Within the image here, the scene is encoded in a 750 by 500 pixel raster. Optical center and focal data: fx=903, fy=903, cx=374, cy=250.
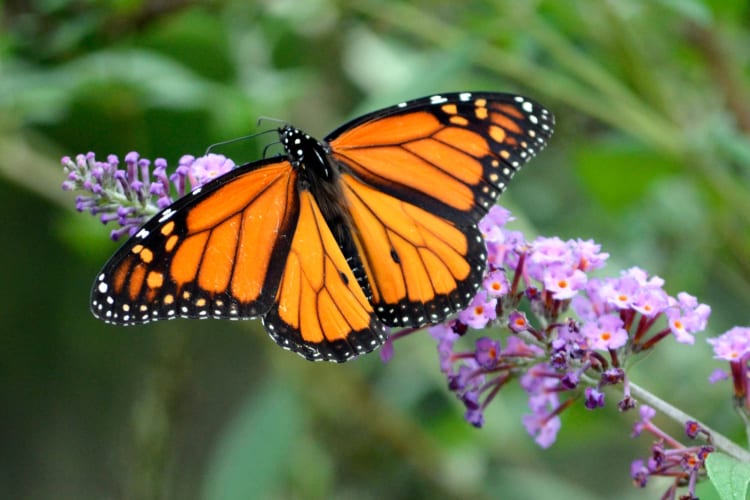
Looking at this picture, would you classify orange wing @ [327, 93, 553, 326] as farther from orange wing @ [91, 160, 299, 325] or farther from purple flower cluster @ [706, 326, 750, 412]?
purple flower cluster @ [706, 326, 750, 412]

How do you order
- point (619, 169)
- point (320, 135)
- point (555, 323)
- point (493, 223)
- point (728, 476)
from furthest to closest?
1. point (320, 135)
2. point (619, 169)
3. point (493, 223)
4. point (555, 323)
5. point (728, 476)

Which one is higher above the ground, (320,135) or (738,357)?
(320,135)

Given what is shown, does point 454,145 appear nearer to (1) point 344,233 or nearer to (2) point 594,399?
(1) point 344,233

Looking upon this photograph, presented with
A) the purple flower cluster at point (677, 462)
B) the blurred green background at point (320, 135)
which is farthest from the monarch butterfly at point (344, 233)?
the blurred green background at point (320, 135)

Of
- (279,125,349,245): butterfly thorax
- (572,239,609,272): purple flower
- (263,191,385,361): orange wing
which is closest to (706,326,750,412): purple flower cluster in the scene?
(572,239,609,272): purple flower

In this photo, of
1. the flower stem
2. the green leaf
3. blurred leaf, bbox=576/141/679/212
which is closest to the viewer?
the green leaf

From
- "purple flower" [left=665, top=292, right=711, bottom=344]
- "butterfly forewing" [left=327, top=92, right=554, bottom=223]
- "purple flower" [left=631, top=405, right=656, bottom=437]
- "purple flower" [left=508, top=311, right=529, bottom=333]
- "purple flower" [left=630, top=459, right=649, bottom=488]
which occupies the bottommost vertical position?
"purple flower" [left=630, top=459, right=649, bottom=488]

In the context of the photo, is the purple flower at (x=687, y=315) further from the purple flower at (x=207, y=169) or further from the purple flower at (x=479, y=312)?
the purple flower at (x=207, y=169)

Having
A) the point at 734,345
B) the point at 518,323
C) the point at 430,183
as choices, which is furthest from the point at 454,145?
the point at 734,345
